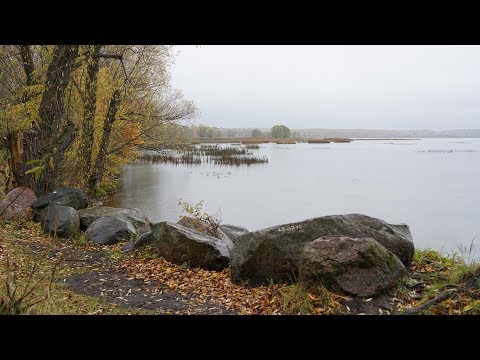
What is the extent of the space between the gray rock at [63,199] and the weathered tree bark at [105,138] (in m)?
4.83

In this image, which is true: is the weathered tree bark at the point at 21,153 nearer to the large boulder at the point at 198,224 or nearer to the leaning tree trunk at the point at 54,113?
the leaning tree trunk at the point at 54,113

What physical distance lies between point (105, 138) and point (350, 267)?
38.7ft

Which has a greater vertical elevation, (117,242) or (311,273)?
(311,273)

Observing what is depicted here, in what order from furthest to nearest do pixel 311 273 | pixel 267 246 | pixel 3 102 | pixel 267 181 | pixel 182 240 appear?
pixel 267 181 → pixel 3 102 → pixel 182 240 → pixel 267 246 → pixel 311 273

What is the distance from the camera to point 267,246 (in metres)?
5.35

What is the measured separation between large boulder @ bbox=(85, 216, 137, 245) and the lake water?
483cm

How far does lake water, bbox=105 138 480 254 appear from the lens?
12.9 meters

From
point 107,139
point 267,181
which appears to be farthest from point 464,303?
point 267,181

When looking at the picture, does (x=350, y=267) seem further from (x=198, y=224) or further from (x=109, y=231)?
(x=109, y=231)

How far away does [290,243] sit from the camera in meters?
5.30
